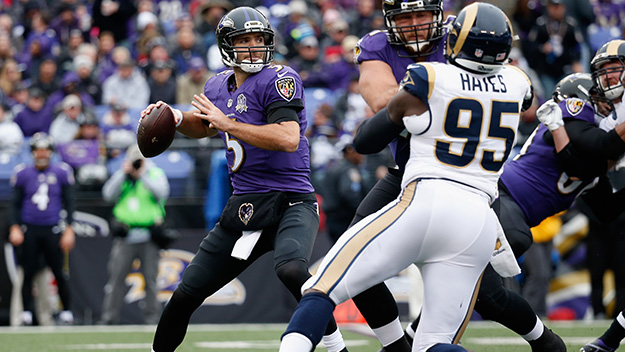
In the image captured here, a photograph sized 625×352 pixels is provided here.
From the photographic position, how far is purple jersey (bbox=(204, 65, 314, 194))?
4.50 m

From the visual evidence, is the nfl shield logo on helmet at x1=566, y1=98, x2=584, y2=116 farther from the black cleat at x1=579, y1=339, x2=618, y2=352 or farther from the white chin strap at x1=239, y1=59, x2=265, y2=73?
the white chin strap at x1=239, y1=59, x2=265, y2=73

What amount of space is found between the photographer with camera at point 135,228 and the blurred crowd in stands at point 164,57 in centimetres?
95

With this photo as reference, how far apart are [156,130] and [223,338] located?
344cm

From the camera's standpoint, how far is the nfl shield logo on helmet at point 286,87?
176 inches

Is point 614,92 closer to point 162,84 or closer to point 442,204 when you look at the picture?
point 442,204

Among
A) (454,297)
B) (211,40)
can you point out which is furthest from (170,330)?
(211,40)

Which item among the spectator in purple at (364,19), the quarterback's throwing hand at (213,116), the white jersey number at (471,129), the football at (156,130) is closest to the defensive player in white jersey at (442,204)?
the white jersey number at (471,129)

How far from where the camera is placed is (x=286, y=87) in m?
4.49

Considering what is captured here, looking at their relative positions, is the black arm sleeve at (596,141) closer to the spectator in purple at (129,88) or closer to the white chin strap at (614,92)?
the white chin strap at (614,92)

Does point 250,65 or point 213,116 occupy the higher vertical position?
point 250,65

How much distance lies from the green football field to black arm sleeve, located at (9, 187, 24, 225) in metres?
1.24

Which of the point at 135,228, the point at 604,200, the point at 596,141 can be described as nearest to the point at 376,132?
the point at 596,141

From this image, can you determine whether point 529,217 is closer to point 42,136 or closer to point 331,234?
point 331,234

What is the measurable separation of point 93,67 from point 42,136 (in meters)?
3.09
